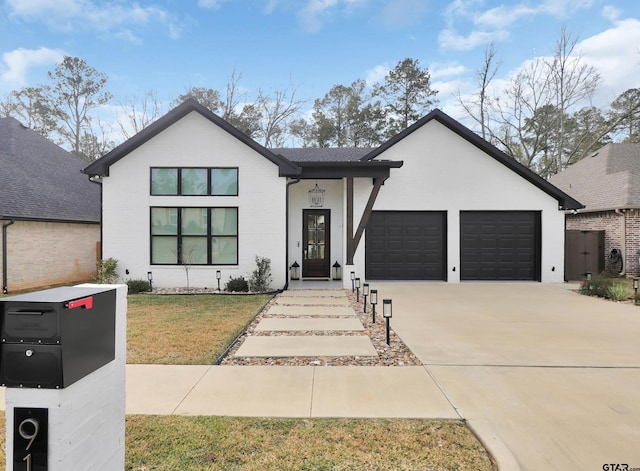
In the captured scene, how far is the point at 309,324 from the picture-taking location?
262 inches

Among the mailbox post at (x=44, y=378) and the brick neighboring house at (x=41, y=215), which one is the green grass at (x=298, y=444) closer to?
the mailbox post at (x=44, y=378)

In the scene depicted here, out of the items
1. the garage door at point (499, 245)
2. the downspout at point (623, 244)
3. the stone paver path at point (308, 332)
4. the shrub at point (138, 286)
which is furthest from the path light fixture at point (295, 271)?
the downspout at point (623, 244)

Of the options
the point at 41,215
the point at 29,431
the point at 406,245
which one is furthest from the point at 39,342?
the point at 41,215

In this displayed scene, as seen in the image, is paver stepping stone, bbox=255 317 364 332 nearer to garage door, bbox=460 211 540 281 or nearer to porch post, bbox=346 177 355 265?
porch post, bbox=346 177 355 265

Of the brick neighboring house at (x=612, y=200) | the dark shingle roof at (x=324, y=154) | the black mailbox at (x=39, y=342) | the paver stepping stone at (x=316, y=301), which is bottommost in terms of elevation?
the paver stepping stone at (x=316, y=301)

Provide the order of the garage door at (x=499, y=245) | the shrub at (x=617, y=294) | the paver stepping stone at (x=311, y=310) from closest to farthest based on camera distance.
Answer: the paver stepping stone at (x=311, y=310), the shrub at (x=617, y=294), the garage door at (x=499, y=245)

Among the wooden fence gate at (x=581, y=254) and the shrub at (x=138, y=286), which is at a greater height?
the wooden fence gate at (x=581, y=254)

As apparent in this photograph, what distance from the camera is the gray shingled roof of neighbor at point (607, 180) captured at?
44.4 ft

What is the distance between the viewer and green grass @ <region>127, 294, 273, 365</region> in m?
4.86

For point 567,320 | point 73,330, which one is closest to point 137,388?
point 73,330

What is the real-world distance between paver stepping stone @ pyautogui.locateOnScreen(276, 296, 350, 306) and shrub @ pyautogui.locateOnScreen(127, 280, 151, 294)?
4.29 meters

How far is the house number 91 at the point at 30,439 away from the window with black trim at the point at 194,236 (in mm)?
8990

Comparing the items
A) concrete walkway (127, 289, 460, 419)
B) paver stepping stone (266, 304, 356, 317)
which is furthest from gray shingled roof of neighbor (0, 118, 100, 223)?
concrete walkway (127, 289, 460, 419)

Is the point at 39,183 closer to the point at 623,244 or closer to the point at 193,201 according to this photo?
the point at 193,201
